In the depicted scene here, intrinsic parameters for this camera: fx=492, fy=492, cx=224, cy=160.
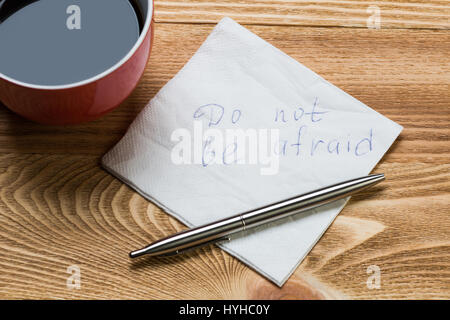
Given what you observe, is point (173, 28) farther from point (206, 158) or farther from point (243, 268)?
point (243, 268)

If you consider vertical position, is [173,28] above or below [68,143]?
above

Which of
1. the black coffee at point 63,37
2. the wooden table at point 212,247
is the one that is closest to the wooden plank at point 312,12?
the wooden table at point 212,247

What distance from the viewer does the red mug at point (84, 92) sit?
369 millimetres

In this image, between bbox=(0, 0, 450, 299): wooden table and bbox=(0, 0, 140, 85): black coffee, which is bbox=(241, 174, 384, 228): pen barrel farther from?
bbox=(0, 0, 140, 85): black coffee

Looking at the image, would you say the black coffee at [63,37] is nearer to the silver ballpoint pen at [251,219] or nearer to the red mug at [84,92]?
the red mug at [84,92]

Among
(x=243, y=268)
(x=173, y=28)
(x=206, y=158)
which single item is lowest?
(x=243, y=268)

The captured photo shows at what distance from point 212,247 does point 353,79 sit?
8.8 inches

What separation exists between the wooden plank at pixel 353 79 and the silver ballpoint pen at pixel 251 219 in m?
0.06

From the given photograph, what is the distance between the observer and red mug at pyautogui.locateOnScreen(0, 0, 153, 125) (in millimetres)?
369

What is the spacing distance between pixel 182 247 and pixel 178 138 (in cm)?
10

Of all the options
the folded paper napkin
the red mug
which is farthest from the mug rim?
the folded paper napkin

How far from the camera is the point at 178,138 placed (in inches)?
18.6

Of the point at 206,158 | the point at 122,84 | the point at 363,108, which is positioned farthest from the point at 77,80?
the point at 363,108

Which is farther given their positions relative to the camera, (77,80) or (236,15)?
(236,15)
